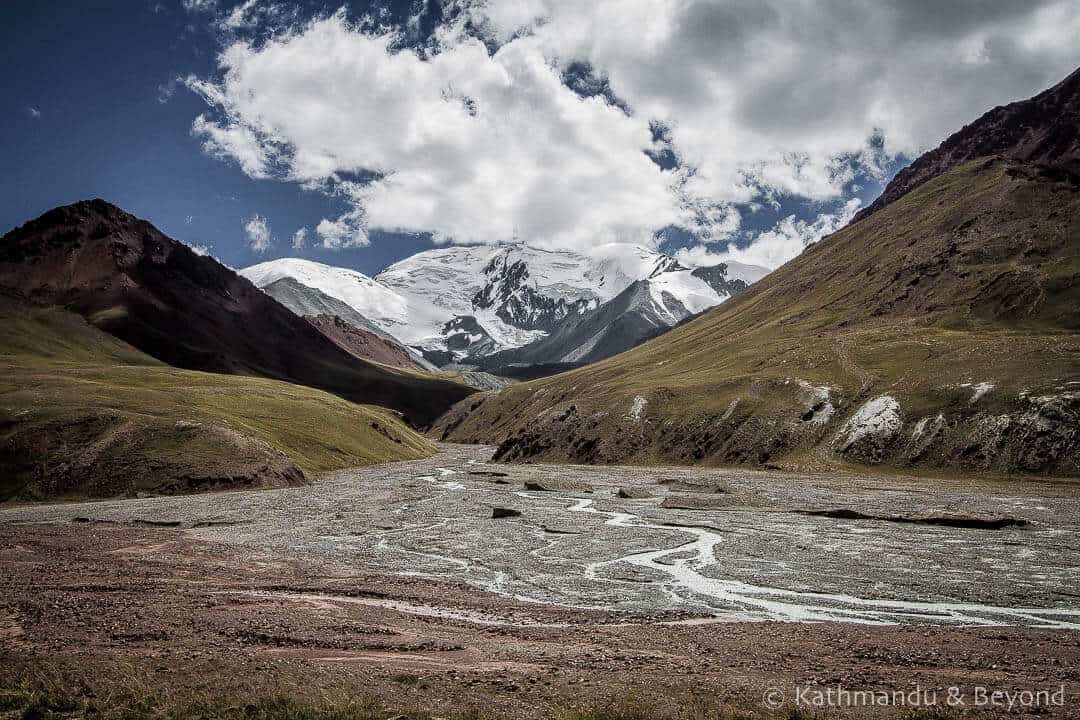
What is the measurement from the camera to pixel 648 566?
37750 mm

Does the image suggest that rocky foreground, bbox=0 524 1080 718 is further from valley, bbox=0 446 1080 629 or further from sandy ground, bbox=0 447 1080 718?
valley, bbox=0 446 1080 629

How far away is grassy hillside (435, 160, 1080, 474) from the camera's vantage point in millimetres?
90438

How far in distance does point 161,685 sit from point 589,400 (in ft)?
473

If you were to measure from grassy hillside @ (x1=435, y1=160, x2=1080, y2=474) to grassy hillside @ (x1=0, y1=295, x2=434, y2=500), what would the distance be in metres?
49.8

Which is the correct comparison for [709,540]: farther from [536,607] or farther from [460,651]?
[460,651]

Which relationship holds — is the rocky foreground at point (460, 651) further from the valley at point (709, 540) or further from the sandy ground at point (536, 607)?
the valley at point (709, 540)

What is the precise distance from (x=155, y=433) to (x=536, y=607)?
7590cm

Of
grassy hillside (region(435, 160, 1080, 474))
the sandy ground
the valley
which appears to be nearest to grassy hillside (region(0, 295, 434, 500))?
the valley

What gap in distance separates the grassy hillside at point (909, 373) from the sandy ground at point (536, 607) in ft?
120

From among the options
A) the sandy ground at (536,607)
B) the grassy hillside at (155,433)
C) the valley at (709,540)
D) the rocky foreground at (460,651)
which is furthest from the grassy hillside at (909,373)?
the rocky foreground at (460,651)

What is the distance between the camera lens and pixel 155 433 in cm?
8519

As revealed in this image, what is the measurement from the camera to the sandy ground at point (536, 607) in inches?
714

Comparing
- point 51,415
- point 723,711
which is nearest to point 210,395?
point 51,415

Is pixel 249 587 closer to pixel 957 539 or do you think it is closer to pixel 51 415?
pixel 957 539
